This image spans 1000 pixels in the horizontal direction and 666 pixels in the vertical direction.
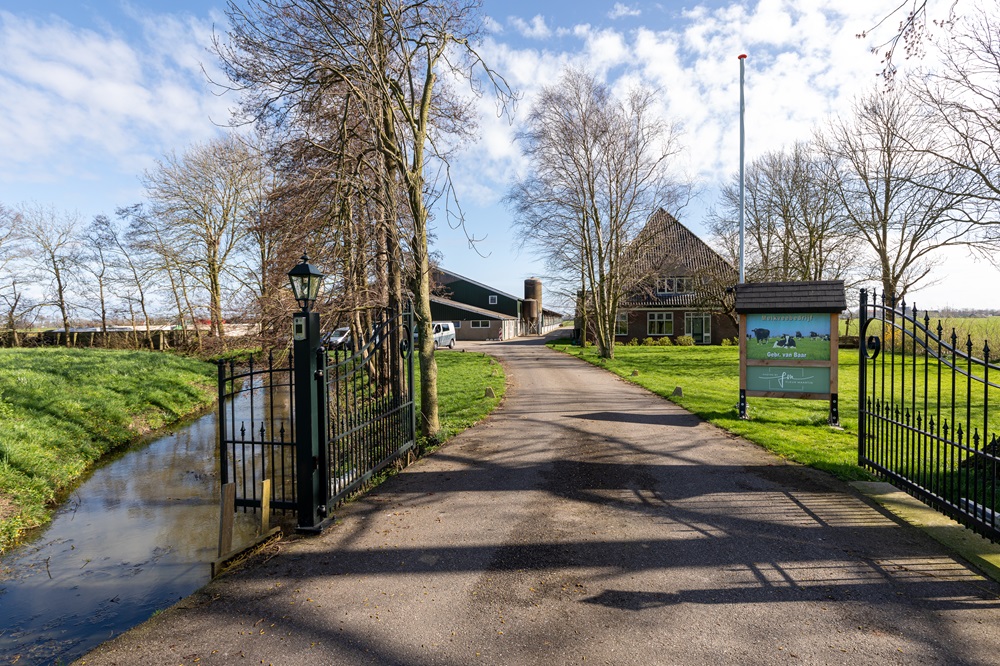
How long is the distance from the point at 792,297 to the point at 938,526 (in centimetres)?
516

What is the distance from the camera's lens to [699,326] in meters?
36.2

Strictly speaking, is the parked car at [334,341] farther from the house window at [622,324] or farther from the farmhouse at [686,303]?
the house window at [622,324]

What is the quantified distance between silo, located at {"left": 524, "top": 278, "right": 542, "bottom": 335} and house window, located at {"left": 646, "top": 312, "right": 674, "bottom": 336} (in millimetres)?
24877

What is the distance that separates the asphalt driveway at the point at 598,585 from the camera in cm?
330

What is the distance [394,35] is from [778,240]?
2932 centimetres

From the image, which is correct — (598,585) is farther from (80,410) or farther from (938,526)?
(80,410)

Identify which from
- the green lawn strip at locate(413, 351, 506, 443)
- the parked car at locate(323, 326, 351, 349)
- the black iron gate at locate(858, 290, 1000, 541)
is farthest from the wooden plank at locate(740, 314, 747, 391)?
the parked car at locate(323, 326, 351, 349)

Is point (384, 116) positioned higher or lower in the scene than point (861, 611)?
higher

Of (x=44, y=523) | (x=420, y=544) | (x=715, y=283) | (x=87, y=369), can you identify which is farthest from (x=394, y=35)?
(x=715, y=283)

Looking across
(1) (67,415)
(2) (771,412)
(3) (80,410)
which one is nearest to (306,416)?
(2) (771,412)

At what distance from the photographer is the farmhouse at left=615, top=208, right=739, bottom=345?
110 ft

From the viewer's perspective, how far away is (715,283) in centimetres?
3284

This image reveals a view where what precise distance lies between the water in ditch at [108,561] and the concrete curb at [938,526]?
22.2 ft

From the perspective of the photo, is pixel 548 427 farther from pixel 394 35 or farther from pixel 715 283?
pixel 715 283
